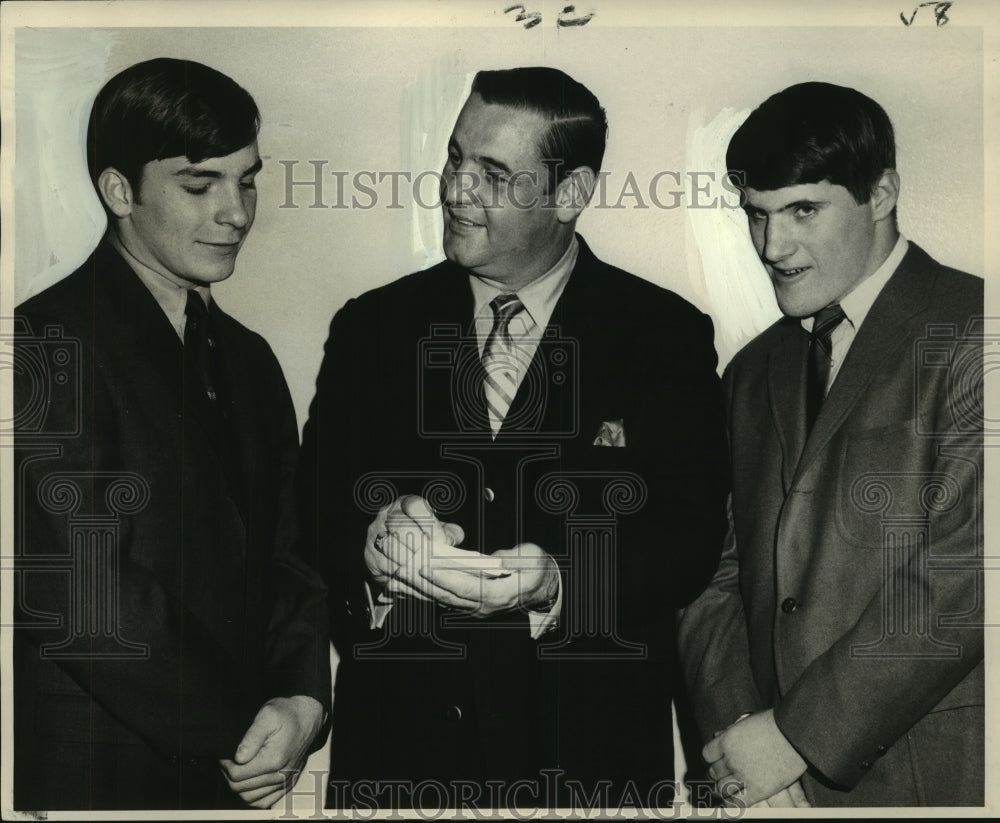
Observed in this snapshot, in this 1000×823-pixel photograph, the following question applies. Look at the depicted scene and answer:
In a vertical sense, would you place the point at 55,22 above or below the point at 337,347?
above

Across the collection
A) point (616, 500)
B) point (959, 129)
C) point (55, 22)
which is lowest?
point (616, 500)

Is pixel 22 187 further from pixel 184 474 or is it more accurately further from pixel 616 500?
pixel 616 500

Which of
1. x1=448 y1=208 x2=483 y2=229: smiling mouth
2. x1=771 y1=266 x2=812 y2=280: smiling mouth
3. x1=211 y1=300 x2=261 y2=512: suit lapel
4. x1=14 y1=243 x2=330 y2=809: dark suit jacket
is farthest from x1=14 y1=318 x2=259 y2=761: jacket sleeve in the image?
x1=771 y1=266 x2=812 y2=280: smiling mouth

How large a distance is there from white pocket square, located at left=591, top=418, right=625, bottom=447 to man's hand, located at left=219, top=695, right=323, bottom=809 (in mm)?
894

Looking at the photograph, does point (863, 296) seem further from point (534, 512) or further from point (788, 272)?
point (534, 512)

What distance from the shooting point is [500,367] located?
2.77 metres

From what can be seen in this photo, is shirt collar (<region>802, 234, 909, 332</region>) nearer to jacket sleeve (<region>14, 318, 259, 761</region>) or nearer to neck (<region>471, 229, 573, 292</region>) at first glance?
neck (<region>471, 229, 573, 292</region>)

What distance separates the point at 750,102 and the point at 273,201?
3.74 ft

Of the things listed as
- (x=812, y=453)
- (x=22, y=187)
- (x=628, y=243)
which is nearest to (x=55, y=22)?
(x=22, y=187)

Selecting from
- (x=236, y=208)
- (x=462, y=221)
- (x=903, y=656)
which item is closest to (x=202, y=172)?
(x=236, y=208)

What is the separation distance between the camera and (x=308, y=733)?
2.79 m

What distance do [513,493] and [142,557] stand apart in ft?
2.82

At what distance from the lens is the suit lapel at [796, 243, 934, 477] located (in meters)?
2.71

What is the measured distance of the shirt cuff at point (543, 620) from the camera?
2.75 meters
